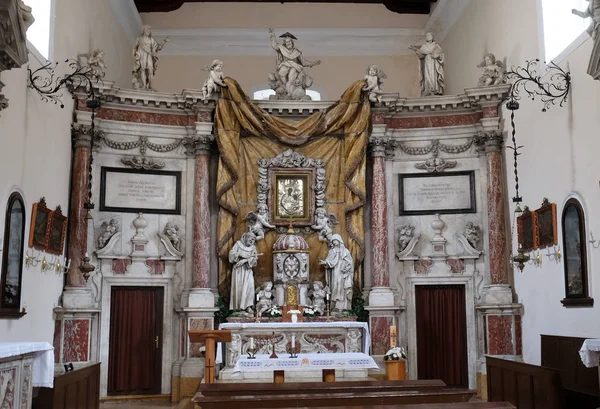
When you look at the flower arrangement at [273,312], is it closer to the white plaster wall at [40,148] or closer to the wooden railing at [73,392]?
the white plaster wall at [40,148]

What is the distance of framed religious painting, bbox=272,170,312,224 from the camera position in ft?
55.9

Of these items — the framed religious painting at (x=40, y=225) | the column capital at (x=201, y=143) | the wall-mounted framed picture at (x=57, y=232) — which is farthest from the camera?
the column capital at (x=201, y=143)

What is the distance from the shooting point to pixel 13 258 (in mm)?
12109

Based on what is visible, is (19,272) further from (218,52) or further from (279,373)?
(218,52)

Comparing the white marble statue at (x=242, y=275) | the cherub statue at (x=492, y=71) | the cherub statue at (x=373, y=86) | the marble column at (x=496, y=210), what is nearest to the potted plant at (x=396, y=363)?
the marble column at (x=496, y=210)

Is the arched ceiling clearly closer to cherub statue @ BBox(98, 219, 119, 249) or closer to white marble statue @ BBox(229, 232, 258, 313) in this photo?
cherub statue @ BBox(98, 219, 119, 249)

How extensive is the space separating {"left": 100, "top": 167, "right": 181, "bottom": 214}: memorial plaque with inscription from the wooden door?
→ 1.71 metres

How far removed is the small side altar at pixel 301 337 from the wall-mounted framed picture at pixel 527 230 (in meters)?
3.48

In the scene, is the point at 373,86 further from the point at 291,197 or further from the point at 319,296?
the point at 319,296

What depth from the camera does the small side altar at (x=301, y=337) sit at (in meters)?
15.0

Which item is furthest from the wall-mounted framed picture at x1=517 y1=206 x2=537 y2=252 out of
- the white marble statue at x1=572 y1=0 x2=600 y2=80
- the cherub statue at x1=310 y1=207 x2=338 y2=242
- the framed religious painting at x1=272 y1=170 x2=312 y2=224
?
the white marble statue at x1=572 y1=0 x2=600 y2=80

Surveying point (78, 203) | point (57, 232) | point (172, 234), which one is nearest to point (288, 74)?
point (172, 234)

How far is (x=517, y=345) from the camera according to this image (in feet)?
51.1

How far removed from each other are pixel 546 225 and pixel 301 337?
16.8 feet
